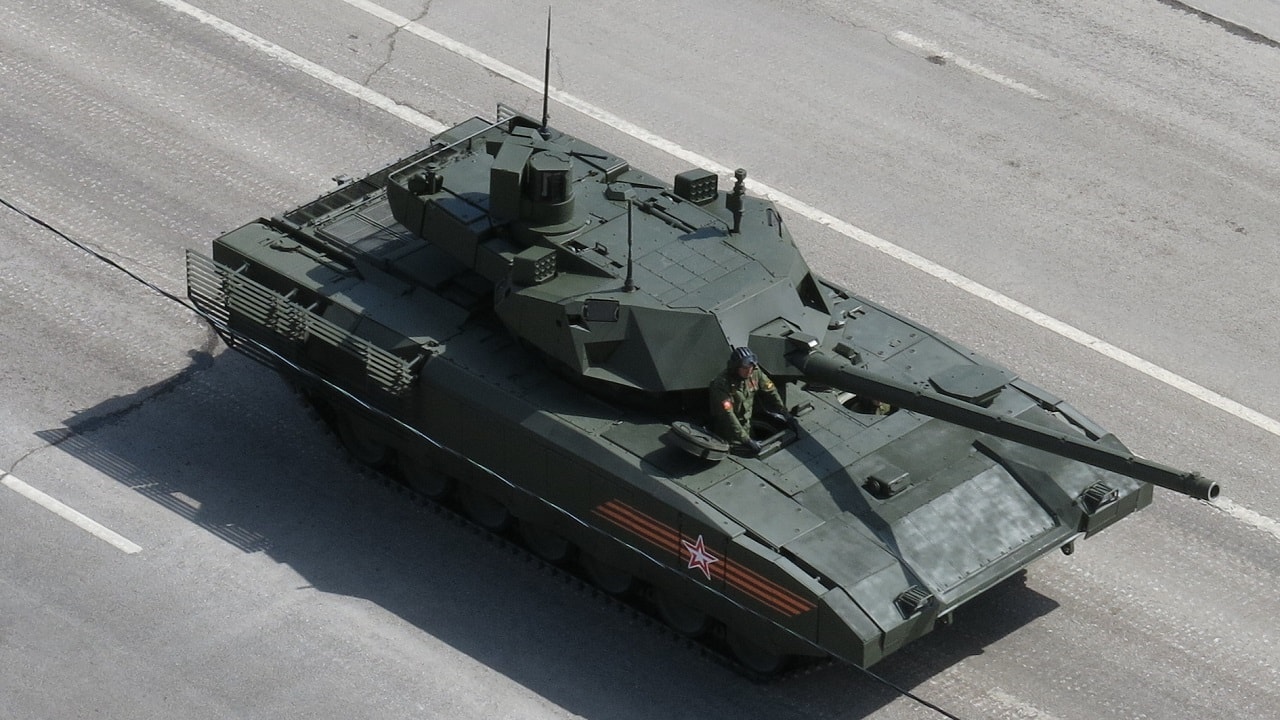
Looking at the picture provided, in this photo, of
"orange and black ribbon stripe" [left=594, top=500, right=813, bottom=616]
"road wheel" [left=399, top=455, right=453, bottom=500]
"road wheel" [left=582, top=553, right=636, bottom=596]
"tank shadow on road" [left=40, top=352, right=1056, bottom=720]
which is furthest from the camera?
"road wheel" [left=399, top=455, right=453, bottom=500]

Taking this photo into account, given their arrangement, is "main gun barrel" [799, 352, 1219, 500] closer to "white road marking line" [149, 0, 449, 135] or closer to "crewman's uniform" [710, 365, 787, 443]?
"crewman's uniform" [710, 365, 787, 443]

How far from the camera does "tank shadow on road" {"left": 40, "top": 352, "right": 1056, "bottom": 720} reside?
20172 mm

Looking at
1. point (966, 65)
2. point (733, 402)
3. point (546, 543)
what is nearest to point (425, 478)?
point (546, 543)

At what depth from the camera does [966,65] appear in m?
29.3

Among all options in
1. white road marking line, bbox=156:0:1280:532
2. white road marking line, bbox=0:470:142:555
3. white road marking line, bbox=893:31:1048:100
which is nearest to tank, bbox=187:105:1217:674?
white road marking line, bbox=0:470:142:555

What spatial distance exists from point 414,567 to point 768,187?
7809mm

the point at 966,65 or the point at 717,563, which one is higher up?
the point at 966,65

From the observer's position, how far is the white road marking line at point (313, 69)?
91.5 ft

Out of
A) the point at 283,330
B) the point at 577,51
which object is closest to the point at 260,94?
the point at 577,51

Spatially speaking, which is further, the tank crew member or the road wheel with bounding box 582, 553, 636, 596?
the road wheel with bounding box 582, 553, 636, 596

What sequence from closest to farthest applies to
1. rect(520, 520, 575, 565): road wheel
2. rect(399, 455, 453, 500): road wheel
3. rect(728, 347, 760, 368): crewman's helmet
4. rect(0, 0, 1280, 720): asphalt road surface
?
1. rect(728, 347, 760, 368): crewman's helmet
2. rect(0, 0, 1280, 720): asphalt road surface
3. rect(520, 520, 575, 565): road wheel
4. rect(399, 455, 453, 500): road wheel

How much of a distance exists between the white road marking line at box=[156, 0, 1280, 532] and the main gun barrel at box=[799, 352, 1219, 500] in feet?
13.2

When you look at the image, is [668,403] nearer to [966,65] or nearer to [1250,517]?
[1250,517]

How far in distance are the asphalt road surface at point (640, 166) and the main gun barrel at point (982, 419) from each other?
8.00 ft
